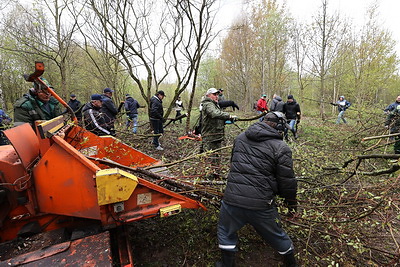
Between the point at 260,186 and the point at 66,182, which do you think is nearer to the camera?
the point at 66,182

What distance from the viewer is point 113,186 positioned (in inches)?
71.1

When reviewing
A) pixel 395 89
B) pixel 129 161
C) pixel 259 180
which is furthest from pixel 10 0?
pixel 395 89

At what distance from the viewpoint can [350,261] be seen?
7.93 feet

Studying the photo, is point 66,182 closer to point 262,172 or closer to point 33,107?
point 262,172

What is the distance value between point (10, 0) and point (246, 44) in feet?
54.4

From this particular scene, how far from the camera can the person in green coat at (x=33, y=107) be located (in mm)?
3205

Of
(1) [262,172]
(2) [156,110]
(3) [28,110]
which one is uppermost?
(3) [28,110]

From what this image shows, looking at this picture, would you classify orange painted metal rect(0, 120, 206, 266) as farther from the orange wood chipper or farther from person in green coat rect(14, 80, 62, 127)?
person in green coat rect(14, 80, 62, 127)

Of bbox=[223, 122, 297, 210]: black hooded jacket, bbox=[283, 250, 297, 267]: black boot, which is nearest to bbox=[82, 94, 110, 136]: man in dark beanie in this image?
bbox=[223, 122, 297, 210]: black hooded jacket

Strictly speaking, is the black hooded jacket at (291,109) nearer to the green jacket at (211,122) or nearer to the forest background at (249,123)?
the forest background at (249,123)

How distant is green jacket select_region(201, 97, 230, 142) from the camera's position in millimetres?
4113

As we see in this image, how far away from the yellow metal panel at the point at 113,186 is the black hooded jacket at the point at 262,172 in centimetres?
102

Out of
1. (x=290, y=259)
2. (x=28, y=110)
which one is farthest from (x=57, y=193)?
(x=290, y=259)

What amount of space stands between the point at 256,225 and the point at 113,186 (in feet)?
4.87
